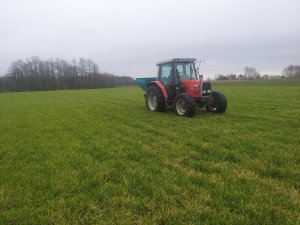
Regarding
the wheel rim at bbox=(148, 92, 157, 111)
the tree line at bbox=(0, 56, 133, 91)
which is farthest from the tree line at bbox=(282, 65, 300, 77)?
the wheel rim at bbox=(148, 92, 157, 111)

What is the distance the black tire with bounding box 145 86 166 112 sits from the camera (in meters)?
13.0

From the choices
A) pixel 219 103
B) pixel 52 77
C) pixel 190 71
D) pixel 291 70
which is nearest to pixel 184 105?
pixel 219 103

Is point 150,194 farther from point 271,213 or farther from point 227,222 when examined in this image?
point 271,213

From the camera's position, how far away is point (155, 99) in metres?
13.9

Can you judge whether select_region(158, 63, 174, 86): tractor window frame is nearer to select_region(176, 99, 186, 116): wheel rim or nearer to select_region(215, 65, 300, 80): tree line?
select_region(176, 99, 186, 116): wheel rim

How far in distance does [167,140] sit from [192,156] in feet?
5.28

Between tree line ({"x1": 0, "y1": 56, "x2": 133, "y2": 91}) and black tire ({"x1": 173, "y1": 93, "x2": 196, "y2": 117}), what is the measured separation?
99.5 m

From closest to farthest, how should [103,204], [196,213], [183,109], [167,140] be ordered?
[196,213] < [103,204] < [167,140] < [183,109]

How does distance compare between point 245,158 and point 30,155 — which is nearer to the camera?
point 245,158

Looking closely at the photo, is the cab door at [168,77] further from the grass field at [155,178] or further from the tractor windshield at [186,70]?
the grass field at [155,178]

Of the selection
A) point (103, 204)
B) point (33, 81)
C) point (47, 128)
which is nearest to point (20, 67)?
point (33, 81)

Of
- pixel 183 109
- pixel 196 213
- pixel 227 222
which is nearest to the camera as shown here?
pixel 227 222

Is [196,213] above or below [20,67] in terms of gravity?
below

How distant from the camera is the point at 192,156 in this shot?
239 inches
